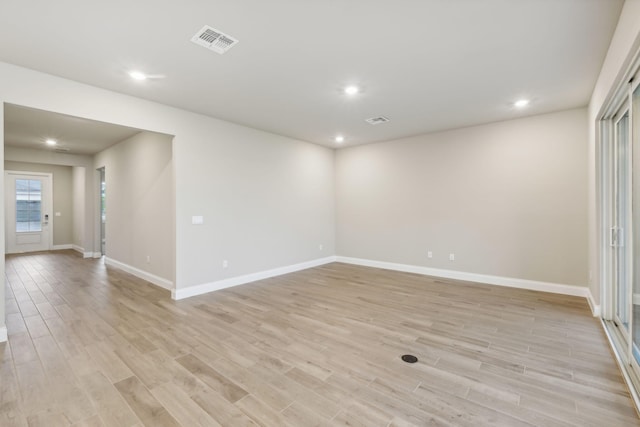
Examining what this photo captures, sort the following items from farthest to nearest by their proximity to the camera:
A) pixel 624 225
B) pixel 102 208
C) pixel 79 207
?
pixel 79 207, pixel 102 208, pixel 624 225

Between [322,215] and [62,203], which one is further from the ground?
[62,203]

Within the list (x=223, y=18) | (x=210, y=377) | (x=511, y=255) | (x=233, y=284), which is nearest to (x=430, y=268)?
(x=511, y=255)

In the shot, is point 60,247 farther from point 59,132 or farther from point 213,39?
point 213,39

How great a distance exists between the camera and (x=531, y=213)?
15.3ft

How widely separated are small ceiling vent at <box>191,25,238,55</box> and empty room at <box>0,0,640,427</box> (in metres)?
0.02

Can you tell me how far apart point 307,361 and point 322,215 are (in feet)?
14.8

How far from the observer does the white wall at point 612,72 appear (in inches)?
76.1

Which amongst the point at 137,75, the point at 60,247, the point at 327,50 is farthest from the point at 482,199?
the point at 60,247

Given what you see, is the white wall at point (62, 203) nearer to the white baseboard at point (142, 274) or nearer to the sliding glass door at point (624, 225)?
the white baseboard at point (142, 274)

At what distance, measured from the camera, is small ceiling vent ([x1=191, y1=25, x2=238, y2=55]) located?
2.39 meters

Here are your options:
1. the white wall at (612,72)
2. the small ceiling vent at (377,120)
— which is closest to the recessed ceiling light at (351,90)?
the small ceiling vent at (377,120)

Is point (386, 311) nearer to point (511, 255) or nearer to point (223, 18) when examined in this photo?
point (511, 255)

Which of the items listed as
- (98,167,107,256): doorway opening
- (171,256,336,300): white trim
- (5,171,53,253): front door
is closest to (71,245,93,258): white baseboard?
(98,167,107,256): doorway opening

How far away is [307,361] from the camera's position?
256 cm
